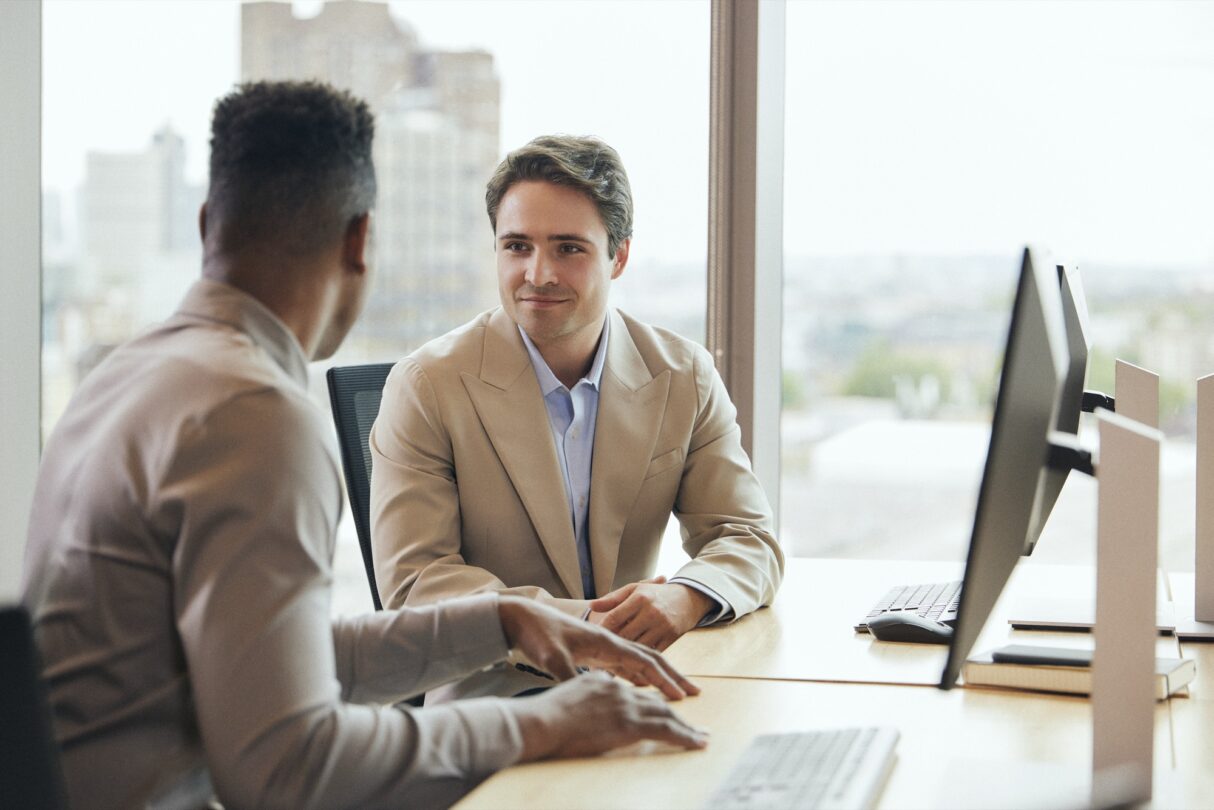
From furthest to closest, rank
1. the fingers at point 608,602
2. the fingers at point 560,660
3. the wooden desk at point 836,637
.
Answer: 1. the fingers at point 608,602
2. the wooden desk at point 836,637
3. the fingers at point 560,660

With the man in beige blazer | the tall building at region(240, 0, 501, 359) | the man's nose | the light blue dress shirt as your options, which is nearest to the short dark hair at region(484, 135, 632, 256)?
the man in beige blazer

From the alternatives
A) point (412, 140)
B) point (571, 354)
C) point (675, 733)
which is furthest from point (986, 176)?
point (675, 733)

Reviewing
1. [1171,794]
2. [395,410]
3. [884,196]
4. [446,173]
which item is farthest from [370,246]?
[884,196]

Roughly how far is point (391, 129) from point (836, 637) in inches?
67.8

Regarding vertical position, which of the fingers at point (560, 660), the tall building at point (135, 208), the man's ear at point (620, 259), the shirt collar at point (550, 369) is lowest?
the fingers at point (560, 660)

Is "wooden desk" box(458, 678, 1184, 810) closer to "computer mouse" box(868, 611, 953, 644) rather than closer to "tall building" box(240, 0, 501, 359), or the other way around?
"computer mouse" box(868, 611, 953, 644)

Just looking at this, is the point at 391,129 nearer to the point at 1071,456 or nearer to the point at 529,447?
the point at 529,447

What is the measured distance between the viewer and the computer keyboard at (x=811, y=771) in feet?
3.43

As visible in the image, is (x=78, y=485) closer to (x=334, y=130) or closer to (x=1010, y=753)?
(x=334, y=130)

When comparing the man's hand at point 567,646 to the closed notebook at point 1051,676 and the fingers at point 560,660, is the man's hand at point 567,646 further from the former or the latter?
the closed notebook at point 1051,676

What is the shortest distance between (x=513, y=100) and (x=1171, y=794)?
2365mm

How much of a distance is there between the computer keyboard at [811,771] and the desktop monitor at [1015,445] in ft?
0.33

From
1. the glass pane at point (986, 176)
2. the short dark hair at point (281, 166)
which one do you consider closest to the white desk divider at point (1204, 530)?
the short dark hair at point (281, 166)

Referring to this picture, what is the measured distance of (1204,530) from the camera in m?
1.82
